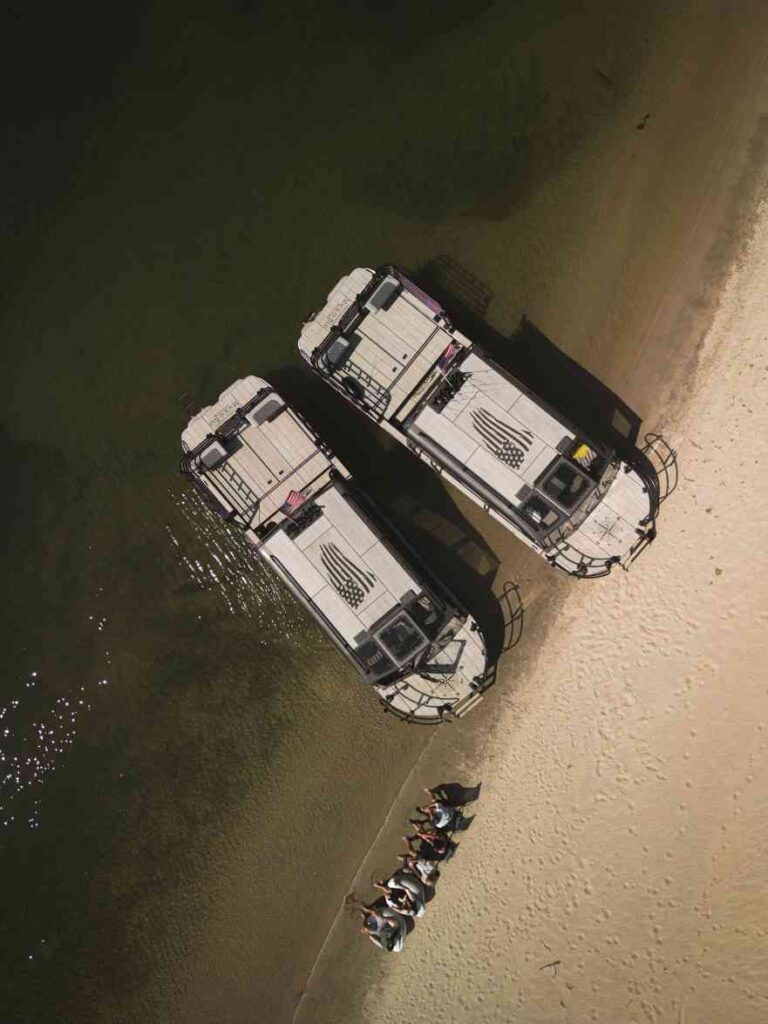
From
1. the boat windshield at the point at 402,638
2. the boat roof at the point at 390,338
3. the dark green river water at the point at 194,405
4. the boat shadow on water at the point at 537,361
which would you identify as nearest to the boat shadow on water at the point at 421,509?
the dark green river water at the point at 194,405

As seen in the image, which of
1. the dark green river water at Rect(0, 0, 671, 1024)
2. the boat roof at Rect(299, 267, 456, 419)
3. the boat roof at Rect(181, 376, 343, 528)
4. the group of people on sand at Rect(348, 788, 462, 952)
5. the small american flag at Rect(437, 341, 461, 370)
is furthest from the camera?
the dark green river water at Rect(0, 0, 671, 1024)

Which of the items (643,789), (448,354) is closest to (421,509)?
(448,354)

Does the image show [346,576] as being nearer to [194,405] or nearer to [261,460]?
[261,460]

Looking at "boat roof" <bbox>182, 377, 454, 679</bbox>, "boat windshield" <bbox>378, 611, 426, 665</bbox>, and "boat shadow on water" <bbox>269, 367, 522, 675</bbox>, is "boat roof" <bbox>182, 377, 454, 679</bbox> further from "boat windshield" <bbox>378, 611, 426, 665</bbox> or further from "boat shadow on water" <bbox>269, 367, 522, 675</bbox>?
"boat shadow on water" <bbox>269, 367, 522, 675</bbox>

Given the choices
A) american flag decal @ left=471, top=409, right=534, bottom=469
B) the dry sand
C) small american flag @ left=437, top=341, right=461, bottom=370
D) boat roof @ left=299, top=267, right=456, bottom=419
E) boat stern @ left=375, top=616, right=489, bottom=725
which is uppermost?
boat roof @ left=299, top=267, right=456, bottom=419

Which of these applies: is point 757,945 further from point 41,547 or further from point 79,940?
point 41,547

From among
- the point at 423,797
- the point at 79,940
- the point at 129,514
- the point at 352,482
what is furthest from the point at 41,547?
the point at 423,797

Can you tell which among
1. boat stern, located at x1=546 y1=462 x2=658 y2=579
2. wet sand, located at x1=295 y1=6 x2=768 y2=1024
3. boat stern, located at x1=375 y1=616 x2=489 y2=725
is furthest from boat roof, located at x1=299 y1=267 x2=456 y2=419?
boat stern, located at x1=375 y1=616 x2=489 y2=725
